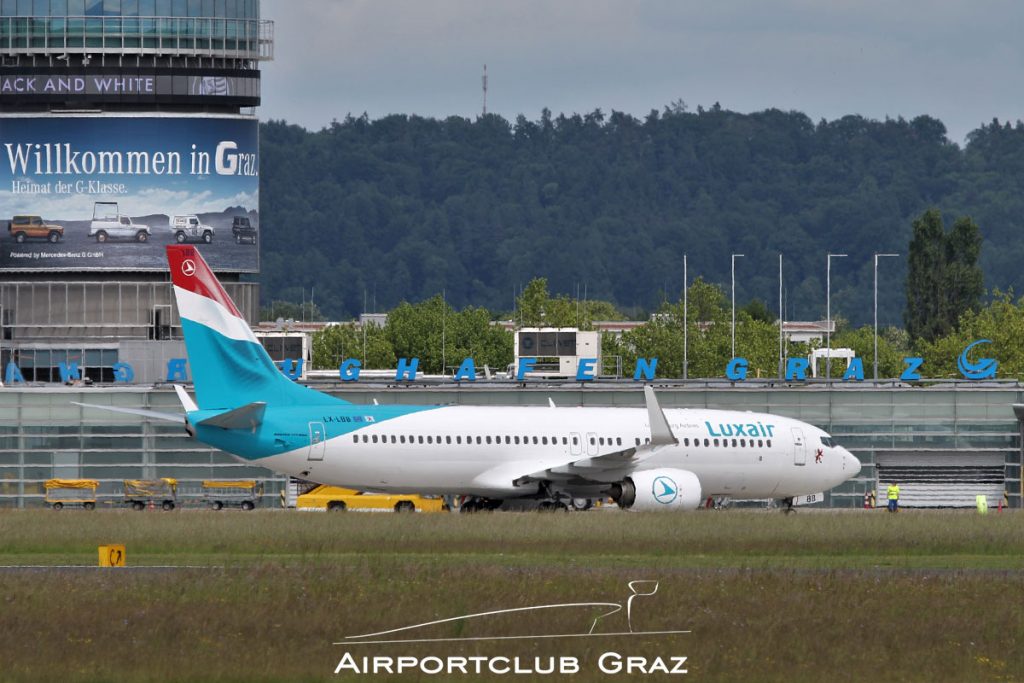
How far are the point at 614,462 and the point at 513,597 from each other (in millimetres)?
24960

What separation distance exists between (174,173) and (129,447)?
4233cm

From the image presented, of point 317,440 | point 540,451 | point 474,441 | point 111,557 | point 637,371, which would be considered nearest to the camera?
point 111,557

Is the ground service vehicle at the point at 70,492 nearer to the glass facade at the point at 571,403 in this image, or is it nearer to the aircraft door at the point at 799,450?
the glass facade at the point at 571,403

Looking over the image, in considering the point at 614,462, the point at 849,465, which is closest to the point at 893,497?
the point at 849,465

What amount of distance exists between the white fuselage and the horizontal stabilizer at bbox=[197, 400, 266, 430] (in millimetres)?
1314

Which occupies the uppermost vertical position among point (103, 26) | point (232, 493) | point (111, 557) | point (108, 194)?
point (103, 26)

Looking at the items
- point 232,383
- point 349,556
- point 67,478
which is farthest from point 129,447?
point 349,556

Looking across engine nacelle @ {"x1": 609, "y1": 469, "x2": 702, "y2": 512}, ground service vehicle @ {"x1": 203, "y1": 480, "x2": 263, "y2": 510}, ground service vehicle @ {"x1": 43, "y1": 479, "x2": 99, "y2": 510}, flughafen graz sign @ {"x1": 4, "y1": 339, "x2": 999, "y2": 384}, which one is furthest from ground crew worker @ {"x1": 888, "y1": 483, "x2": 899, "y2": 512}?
ground service vehicle @ {"x1": 43, "y1": 479, "x2": 99, "y2": 510}

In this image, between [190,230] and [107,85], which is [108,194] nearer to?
[190,230]

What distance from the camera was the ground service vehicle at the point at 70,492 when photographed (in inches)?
3595

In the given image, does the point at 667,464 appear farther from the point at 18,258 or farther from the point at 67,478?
the point at 18,258

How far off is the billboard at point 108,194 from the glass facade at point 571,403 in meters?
40.0

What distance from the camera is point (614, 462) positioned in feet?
208

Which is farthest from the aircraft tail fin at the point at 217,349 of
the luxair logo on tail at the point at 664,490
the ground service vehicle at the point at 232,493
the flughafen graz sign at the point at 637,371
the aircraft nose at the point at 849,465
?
the flughafen graz sign at the point at 637,371
